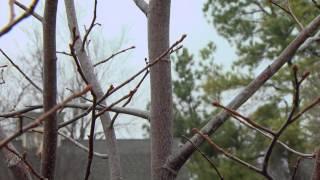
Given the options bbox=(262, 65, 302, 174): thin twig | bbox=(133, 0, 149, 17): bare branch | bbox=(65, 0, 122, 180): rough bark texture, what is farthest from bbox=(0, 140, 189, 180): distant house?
bbox=(262, 65, 302, 174): thin twig

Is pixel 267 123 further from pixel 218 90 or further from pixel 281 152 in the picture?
pixel 218 90

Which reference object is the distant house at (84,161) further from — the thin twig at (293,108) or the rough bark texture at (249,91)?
the thin twig at (293,108)

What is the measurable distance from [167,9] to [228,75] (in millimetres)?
10743

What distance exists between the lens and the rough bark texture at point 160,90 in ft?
4.08

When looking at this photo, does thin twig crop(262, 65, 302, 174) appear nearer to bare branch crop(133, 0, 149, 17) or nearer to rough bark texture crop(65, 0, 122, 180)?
rough bark texture crop(65, 0, 122, 180)

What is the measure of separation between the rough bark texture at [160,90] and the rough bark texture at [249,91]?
42 millimetres

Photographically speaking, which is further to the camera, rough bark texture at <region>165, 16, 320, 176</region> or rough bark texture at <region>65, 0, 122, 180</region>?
rough bark texture at <region>65, 0, 122, 180</region>

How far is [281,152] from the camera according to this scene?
31.2ft

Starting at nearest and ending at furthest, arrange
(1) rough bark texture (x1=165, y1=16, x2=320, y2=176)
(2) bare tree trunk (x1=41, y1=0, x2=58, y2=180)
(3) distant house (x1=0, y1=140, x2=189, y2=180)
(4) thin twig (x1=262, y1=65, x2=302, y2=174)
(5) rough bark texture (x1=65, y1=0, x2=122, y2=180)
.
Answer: (4) thin twig (x1=262, y1=65, x2=302, y2=174)
(2) bare tree trunk (x1=41, y1=0, x2=58, y2=180)
(1) rough bark texture (x1=165, y1=16, x2=320, y2=176)
(5) rough bark texture (x1=65, y1=0, x2=122, y2=180)
(3) distant house (x1=0, y1=140, x2=189, y2=180)

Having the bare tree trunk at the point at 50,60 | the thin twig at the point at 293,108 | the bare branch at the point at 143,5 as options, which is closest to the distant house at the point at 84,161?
the bare branch at the point at 143,5

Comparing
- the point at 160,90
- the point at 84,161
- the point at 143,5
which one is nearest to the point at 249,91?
the point at 160,90

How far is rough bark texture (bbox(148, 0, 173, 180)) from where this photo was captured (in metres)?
1.24

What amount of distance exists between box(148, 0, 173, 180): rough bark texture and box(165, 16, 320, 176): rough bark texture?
1.6 inches

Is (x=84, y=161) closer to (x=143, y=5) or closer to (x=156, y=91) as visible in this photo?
(x=143, y=5)
